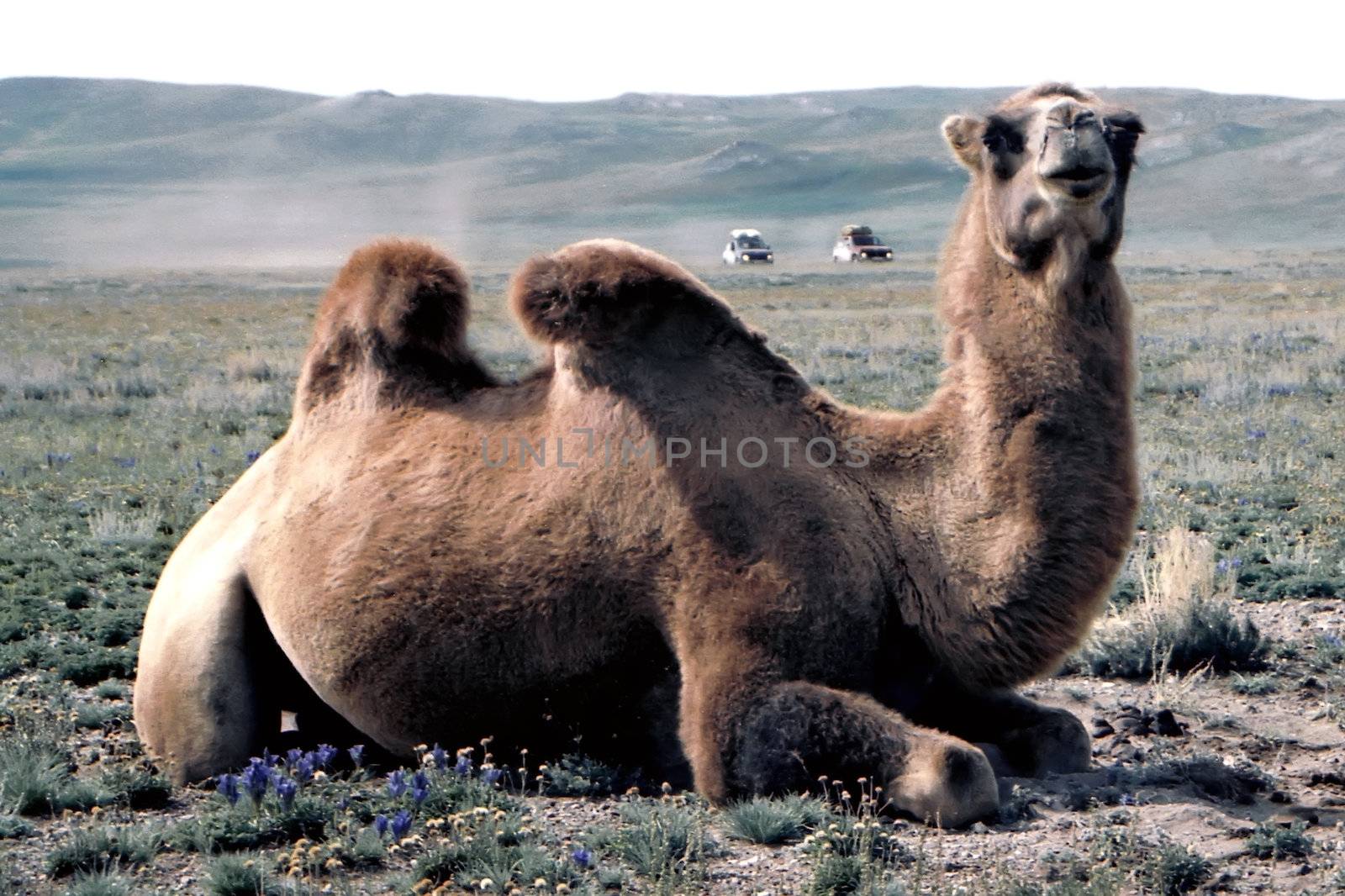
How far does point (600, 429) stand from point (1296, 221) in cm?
13112

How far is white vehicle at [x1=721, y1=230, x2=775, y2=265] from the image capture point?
79.1m

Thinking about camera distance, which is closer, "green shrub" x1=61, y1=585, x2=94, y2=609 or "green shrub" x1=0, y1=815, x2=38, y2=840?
"green shrub" x1=0, y1=815, x2=38, y2=840

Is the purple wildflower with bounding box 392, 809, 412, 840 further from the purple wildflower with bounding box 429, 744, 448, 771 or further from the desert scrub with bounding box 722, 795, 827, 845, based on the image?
the desert scrub with bounding box 722, 795, 827, 845

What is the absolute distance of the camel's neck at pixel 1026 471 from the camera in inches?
195

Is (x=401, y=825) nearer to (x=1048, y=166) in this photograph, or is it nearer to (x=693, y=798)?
(x=693, y=798)

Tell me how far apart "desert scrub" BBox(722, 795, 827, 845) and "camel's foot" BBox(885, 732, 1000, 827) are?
24 centimetres

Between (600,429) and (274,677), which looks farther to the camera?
(274,677)

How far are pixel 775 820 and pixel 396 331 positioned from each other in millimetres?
2334

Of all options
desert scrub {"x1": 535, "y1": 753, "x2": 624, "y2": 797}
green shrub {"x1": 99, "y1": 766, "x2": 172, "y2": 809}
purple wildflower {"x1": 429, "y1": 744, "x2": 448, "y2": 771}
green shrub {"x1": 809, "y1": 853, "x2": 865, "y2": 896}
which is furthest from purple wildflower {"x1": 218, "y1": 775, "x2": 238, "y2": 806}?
green shrub {"x1": 809, "y1": 853, "x2": 865, "y2": 896}

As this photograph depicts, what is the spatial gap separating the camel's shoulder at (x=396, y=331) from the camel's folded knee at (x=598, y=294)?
614 mm

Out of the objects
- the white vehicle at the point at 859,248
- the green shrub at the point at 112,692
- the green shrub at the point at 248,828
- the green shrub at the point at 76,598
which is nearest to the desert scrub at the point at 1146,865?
the green shrub at the point at 248,828

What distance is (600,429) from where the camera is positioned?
5.40 m

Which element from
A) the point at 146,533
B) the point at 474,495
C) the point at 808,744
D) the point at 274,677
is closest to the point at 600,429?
the point at 474,495

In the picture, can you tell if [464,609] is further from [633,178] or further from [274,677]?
[633,178]
